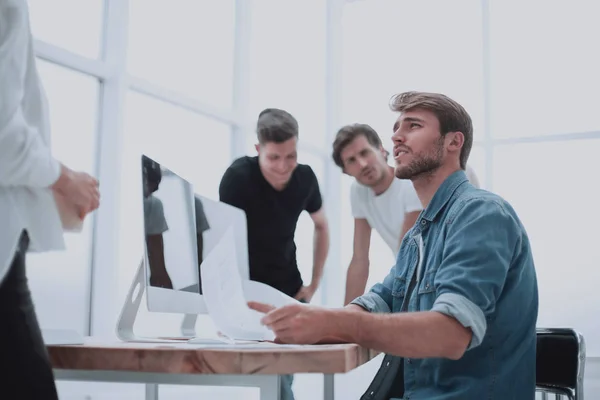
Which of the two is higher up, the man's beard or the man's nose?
the man's nose

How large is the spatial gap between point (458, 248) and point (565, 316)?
3.26 metres

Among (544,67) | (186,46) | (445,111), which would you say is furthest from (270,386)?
(544,67)

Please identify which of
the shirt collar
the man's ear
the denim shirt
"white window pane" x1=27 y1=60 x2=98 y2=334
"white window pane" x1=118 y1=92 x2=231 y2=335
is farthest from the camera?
"white window pane" x1=118 y1=92 x2=231 y2=335

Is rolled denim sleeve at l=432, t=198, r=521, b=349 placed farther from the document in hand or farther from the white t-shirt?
the white t-shirt

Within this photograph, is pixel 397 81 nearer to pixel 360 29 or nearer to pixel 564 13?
pixel 360 29

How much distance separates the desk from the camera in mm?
906

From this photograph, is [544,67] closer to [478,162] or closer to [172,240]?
[478,162]

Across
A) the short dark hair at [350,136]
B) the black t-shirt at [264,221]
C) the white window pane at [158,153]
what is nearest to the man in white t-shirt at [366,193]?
the short dark hair at [350,136]

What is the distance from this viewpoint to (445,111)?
1.50m

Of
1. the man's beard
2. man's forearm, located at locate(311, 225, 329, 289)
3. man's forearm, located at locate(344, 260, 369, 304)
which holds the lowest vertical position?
man's forearm, located at locate(344, 260, 369, 304)

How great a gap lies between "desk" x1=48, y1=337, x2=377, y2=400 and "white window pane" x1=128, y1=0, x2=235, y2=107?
199cm

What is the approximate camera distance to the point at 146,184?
130 centimetres

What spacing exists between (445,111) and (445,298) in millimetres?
562

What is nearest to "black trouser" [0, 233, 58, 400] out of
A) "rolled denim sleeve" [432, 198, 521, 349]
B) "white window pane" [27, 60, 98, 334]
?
"rolled denim sleeve" [432, 198, 521, 349]
